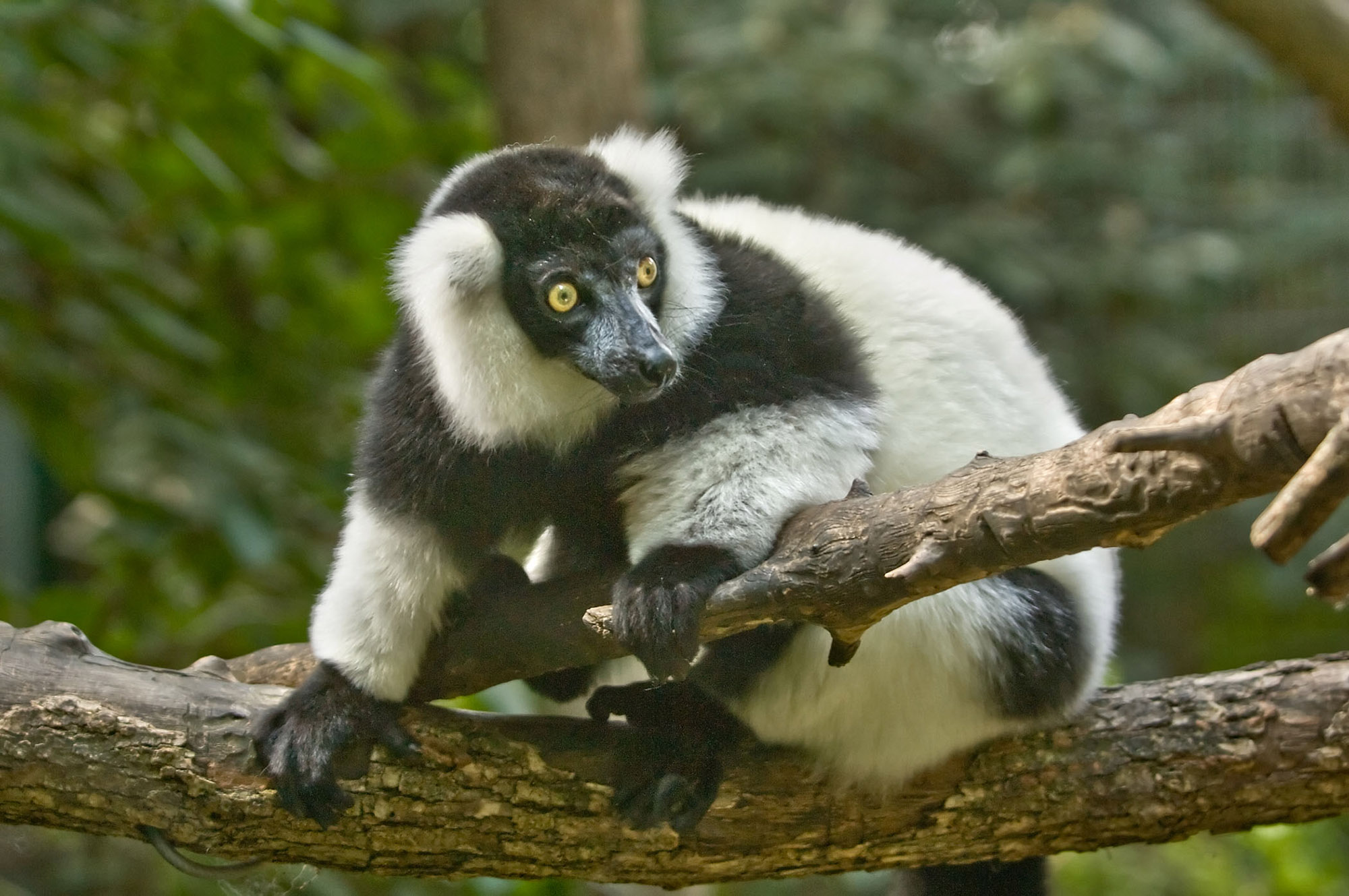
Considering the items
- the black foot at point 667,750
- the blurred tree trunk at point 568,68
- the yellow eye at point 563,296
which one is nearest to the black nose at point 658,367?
the yellow eye at point 563,296

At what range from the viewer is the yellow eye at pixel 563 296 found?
109 inches

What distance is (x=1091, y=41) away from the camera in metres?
6.11

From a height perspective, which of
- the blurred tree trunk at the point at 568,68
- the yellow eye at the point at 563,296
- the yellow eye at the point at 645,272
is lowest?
the blurred tree trunk at the point at 568,68

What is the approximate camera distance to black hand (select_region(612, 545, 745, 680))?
229 cm

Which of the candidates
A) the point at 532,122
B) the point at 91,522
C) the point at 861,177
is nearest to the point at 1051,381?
the point at 532,122

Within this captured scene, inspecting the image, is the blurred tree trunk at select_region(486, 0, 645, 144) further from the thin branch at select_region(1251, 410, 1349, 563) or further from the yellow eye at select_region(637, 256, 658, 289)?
the thin branch at select_region(1251, 410, 1349, 563)

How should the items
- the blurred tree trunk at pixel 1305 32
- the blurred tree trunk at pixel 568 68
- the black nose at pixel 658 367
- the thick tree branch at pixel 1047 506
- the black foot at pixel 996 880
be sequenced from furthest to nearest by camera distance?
the blurred tree trunk at pixel 568 68
the blurred tree trunk at pixel 1305 32
the black foot at pixel 996 880
the black nose at pixel 658 367
the thick tree branch at pixel 1047 506

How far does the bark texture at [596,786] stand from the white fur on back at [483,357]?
0.69 meters

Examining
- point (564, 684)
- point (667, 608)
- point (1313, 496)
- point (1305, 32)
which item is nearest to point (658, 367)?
point (667, 608)

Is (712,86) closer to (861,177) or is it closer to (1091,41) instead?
(861,177)

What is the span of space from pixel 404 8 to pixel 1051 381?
4.59 m

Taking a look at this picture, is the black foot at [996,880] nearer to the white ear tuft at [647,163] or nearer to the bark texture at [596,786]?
the bark texture at [596,786]

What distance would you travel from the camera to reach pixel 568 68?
491 centimetres

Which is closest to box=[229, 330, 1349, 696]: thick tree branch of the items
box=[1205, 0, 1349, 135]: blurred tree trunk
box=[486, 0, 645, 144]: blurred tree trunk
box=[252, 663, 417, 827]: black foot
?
box=[252, 663, 417, 827]: black foot
